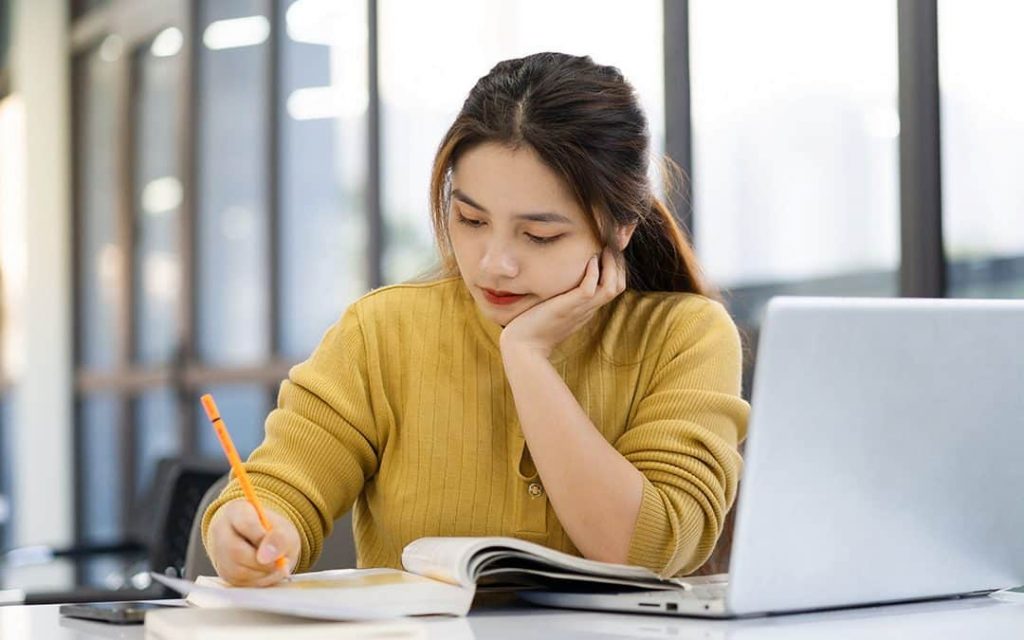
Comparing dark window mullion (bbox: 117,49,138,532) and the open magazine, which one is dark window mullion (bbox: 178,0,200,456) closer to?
dark window mullion (bbox: 117,49,138,532)

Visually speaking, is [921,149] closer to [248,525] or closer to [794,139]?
[794,139]

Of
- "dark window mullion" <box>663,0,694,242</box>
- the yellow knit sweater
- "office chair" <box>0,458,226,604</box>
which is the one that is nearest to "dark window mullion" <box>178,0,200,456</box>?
"office chair" <box>0,458,226,604</box>

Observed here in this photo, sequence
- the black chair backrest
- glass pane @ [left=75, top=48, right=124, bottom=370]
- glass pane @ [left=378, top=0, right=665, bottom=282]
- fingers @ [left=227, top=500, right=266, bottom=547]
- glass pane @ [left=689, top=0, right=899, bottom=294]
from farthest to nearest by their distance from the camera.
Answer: glass pane @ [left=75, top=48, right=124, bottom=370]
glass pane @ [left=378, top=0, right=665, bottom=282]
the black chair backrest
glass pane @ [left=689, top=0, right=899, bottom=294]
fingers @ [left=227, top=500, right=266, bottom=547]

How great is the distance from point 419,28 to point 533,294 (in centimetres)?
278

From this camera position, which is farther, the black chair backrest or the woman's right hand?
the black chair backrest

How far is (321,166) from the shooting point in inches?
184

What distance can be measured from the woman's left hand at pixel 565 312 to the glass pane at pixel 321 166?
113 inches

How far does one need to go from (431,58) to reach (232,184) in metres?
1.44

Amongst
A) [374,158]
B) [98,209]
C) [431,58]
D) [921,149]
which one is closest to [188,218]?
[98,209]

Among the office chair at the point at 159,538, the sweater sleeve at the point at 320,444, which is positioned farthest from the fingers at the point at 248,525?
the office chair at the point at 159,538

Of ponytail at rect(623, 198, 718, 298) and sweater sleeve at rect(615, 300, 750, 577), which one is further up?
ponytail at rect(623, 198, 718, 298)

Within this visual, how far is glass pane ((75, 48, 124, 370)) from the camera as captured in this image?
6.38 metres

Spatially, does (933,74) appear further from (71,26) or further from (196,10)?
(71,26)

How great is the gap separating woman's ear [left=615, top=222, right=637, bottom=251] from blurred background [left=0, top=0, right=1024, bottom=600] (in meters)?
0.15
